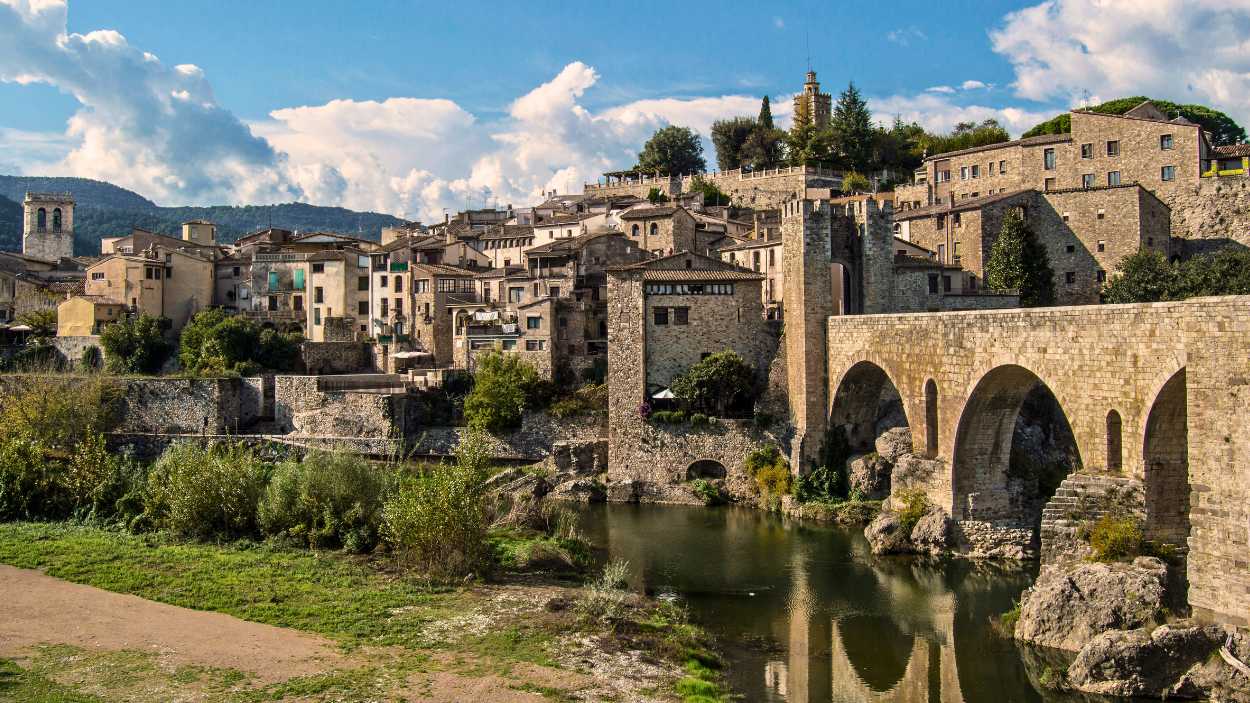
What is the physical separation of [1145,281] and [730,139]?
4902cm

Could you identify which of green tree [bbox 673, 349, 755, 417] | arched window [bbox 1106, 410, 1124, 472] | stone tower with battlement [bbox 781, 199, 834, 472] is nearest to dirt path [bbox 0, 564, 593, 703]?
arched window [bbox 1106, 410, 1124, 472]

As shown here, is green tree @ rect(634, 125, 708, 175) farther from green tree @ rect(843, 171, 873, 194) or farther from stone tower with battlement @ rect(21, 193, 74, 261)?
stone tower with battlement @ rect(21, 193, 74, 261)

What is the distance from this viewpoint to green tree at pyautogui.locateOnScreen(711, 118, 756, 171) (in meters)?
83.6

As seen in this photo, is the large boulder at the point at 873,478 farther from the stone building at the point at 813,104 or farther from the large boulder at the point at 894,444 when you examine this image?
the stone building at the point at 813,104

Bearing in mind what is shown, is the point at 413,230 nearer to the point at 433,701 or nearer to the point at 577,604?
the point at 577,604

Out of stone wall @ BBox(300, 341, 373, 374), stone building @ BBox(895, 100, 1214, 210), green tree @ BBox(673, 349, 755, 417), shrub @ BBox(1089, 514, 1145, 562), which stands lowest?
shrub @ BBox(1089, 514, 1145, 562)

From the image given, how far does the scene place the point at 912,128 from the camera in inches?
3140

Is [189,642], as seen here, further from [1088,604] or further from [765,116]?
[765,116]

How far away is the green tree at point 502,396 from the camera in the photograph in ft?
143

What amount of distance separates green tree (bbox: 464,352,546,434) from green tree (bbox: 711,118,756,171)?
43.7 m

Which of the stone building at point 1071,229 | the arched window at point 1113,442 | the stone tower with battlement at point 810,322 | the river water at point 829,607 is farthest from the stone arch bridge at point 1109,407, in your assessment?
the stone building at point 1071,229

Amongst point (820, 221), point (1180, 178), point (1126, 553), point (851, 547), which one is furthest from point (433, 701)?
point (1180, 178)

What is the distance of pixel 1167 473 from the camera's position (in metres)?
22.6

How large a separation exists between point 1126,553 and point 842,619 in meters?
6.38
